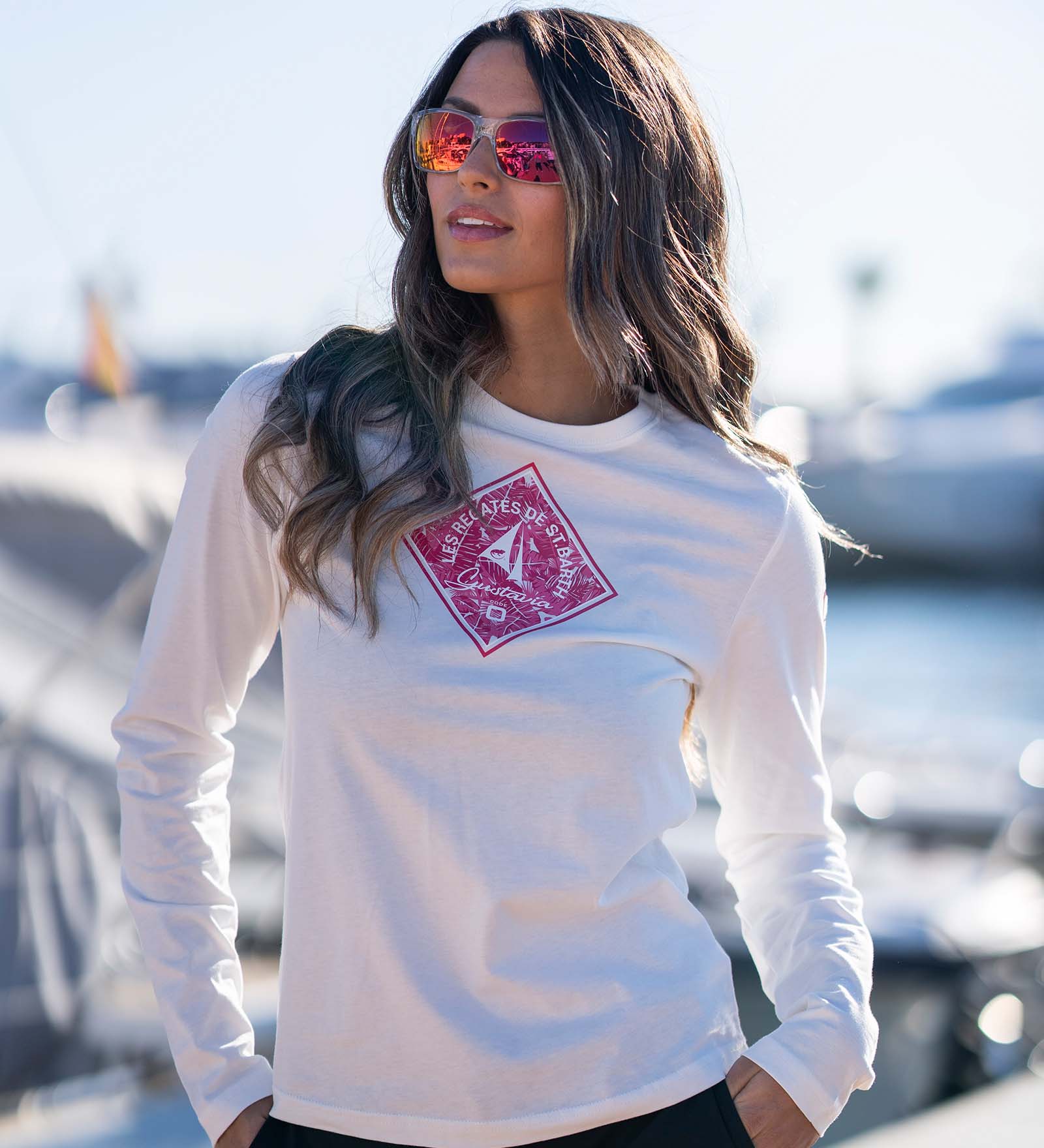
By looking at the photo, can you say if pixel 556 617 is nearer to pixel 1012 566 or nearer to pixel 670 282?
pixel 670 282

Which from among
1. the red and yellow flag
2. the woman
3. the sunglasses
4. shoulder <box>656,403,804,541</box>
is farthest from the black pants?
the red and yellow flag

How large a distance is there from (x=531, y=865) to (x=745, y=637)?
15.7 inches

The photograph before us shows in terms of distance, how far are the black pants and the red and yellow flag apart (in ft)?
8.45

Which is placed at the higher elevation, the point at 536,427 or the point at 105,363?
the point at 536,427

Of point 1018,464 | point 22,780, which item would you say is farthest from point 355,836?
point 1018,464

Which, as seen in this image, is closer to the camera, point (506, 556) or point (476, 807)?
point (476, 807)

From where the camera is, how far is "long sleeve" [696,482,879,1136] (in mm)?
1449

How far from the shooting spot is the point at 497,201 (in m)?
1.44

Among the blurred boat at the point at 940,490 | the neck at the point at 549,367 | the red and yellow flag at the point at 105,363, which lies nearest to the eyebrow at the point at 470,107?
the neck at the point at 549,367

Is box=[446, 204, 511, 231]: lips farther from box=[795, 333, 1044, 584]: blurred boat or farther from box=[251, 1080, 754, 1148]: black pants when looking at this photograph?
box=[795, 333, 1044, 584]: blurred boat

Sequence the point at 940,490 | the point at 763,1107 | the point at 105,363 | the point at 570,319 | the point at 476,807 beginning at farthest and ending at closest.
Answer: the point at 940,490
the point at 105,363
the point at 570,319
the point at 763,1107
the point at 476,807

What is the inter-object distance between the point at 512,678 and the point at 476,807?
13 centimetres

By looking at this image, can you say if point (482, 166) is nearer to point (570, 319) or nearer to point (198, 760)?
point (570, 319)

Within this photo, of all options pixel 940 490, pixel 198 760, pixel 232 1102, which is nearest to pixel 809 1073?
pixel 232 1102
